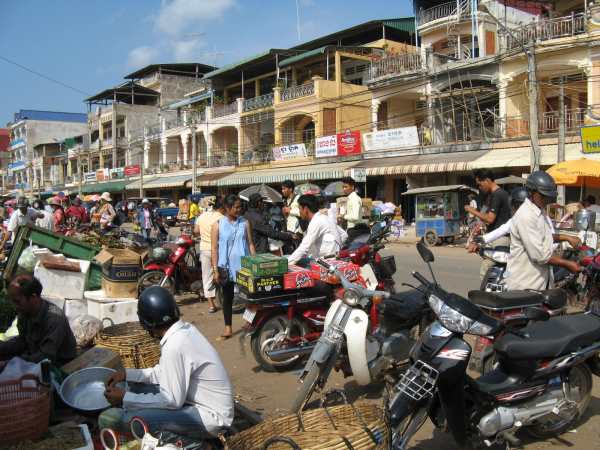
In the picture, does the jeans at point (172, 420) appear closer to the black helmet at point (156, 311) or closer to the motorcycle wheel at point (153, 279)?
the black helmet at point (156, 311)

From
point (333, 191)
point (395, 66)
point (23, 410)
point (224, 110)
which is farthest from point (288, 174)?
point (23, 410)

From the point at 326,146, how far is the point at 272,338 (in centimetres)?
2271

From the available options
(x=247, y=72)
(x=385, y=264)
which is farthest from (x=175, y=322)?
(x=247, y=72)

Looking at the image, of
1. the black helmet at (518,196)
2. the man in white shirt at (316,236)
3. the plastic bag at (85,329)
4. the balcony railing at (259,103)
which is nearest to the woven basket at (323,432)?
the man in white shirt at (316,236)

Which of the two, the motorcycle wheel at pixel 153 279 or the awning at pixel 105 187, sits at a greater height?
the awning at pixel 105 187

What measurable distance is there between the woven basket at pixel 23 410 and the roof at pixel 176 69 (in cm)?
4855

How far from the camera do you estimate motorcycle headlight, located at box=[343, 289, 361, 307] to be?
395cm

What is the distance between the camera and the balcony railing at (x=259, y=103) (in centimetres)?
3256

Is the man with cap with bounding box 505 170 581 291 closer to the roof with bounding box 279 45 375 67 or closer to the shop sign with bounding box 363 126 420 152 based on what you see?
the shop sign with bounding box 363 126 420 152

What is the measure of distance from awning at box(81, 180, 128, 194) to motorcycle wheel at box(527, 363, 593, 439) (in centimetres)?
4462

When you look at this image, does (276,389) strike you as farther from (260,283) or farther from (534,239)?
(534,239)

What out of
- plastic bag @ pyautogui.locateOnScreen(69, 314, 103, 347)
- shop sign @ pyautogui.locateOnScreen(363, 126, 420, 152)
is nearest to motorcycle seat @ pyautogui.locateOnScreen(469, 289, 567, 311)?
plastic bag @ pyautogui.locateOnScreen(69, 314, 103, 347)

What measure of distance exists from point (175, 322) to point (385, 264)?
3.98 meters

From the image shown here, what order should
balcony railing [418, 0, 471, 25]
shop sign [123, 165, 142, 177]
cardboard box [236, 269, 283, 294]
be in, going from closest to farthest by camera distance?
cardboard box [236, 269, 283, 294] < balcony railing [418, 0, 471, 25] < shop sign [123, 165, 142, 177]
